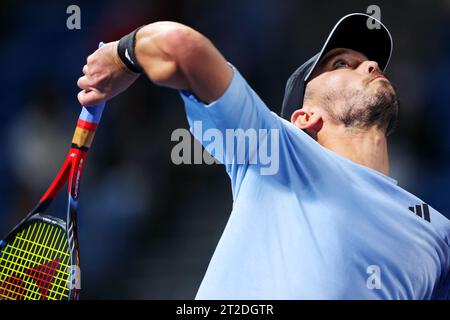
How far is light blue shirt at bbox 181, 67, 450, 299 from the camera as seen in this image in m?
2.23

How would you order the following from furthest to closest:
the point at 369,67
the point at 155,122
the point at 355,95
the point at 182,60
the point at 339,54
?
the point at 155,122, the point at 339,54, the point at 369,67, the point at 355,95, the point at 182,60

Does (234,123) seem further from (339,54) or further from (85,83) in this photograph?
(339,54)

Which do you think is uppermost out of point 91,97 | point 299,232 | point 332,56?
point 332,56

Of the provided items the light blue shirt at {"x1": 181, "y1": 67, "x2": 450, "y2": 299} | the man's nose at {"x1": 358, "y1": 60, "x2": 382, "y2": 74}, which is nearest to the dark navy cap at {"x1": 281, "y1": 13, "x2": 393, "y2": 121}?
the man's nose at {"x1": 358, "y1": 60, "x2": 382, "y2": 74}

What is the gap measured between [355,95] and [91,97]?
92 centimetres

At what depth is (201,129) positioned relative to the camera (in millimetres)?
2219

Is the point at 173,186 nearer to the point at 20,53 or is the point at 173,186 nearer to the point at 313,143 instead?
the point at 20,53

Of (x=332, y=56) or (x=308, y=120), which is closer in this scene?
(x=308, y=120)

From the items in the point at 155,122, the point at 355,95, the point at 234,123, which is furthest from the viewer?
the point at 155,122

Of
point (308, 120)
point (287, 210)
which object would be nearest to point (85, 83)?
point (287, 210)

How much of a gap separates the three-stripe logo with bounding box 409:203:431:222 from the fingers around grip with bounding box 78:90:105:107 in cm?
108

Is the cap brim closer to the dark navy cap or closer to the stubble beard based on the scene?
the dark navy cap

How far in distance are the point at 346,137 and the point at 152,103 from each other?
3.33 m

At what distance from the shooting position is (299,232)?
7.43 feet
